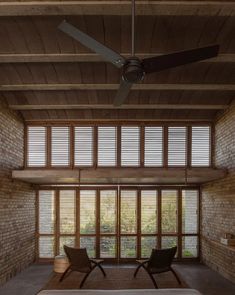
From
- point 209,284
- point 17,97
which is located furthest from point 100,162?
point 209,284

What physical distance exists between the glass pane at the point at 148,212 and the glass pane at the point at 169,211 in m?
0.26

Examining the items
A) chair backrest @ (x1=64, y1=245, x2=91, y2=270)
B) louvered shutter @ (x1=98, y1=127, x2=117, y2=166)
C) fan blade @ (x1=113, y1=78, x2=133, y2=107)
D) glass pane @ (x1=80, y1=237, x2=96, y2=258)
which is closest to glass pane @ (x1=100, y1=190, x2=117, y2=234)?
glass pane @ (x1=80, y1=237, x2=96, y2=258)

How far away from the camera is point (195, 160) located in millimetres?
9844

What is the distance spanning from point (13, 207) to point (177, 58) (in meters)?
6.12

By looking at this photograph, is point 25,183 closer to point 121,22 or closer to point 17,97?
point 17,97

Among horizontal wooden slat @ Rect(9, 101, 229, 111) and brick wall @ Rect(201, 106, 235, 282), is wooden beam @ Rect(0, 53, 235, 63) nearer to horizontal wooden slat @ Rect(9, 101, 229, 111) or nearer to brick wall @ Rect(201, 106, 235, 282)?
brick wall @ Rect(201, 106, 235, 282)

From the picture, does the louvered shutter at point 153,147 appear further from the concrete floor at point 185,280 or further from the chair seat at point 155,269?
the chair seat at point 155,269

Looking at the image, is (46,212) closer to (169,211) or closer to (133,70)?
(169,211)

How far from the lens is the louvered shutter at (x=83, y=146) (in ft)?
32.4

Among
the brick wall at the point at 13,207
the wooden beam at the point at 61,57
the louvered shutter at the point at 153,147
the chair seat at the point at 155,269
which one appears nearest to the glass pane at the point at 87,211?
the brick wall at the point at 13,207

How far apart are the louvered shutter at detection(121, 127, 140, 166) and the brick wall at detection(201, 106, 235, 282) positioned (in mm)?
2137

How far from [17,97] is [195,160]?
16.5 ft

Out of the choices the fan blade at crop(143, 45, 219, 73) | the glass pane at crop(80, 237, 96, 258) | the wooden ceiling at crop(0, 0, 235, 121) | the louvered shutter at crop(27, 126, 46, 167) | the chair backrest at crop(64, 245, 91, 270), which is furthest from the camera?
the glass pane at crop(80, 237, 96, 258)

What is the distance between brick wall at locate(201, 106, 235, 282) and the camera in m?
8.00
